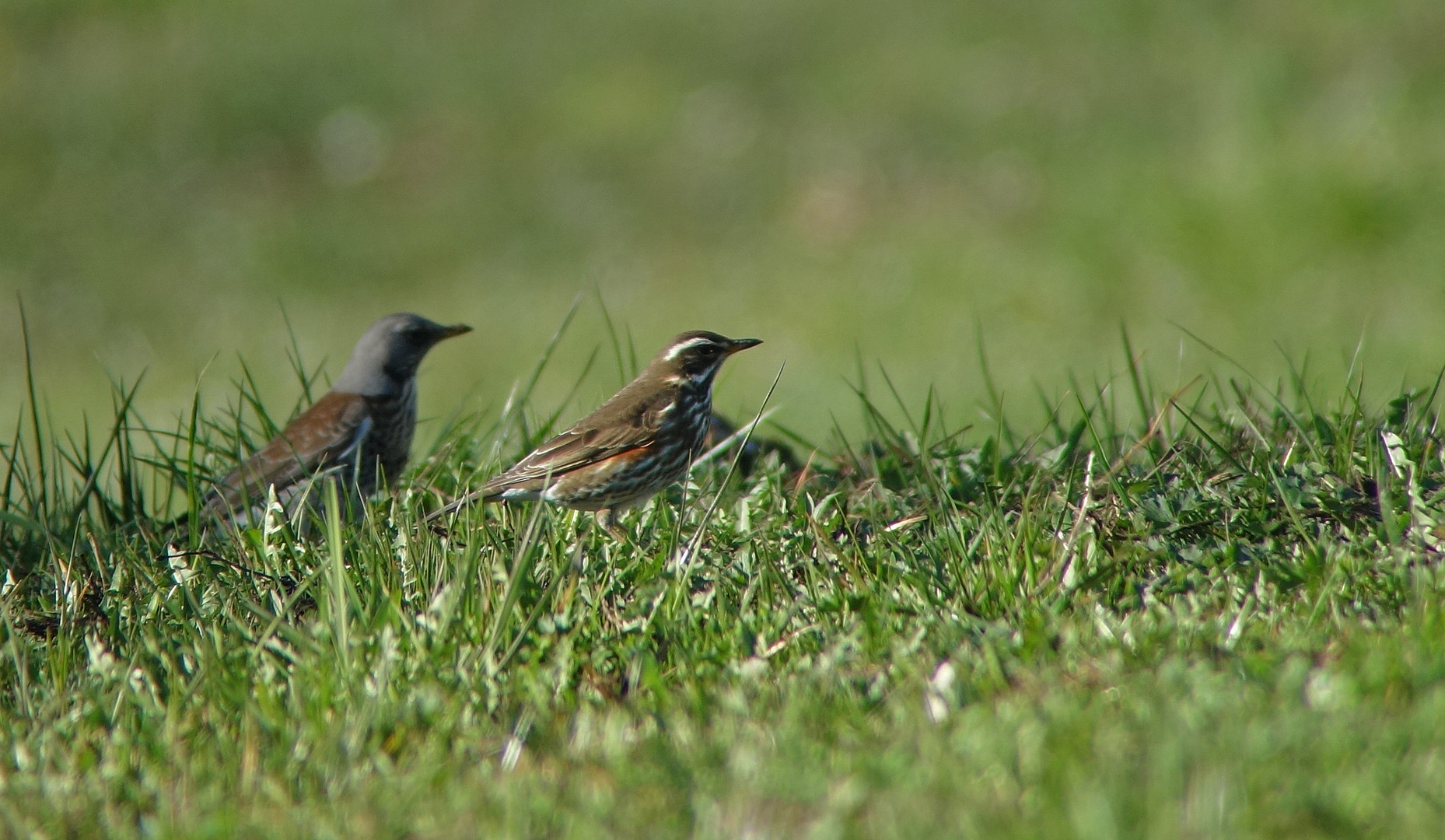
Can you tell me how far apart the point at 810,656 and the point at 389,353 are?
385 cm

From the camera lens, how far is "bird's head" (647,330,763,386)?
5.97 meters

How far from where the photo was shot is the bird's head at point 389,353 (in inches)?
277

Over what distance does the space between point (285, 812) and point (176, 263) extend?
50.4ft

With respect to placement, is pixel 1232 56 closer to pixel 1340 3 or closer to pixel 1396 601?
pixel 1340 3

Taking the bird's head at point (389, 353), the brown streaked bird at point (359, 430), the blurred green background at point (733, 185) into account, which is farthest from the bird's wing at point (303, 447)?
the blurred green background at point (733, 185)

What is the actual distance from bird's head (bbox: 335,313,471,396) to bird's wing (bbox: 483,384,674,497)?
1432mm

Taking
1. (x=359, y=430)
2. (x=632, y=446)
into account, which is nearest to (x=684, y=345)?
(x=632, y=446)

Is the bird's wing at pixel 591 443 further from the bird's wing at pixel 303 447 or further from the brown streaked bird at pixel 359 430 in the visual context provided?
the bird's wing at pixel 303 447

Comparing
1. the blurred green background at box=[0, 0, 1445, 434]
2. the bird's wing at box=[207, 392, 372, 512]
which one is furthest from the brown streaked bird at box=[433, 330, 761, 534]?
the blurred green background at box=[0, 0, 1445, 434]

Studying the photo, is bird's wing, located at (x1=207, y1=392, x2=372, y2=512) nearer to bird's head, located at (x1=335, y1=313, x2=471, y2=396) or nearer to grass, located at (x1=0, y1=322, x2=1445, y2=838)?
bird's head, located at (x1=335, y1=313, x2=471, y2=396)

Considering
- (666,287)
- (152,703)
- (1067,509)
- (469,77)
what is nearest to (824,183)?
(666,287)

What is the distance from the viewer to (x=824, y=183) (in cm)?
1667

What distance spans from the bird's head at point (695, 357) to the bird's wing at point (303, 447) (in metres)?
1.39

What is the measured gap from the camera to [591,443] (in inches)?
222
